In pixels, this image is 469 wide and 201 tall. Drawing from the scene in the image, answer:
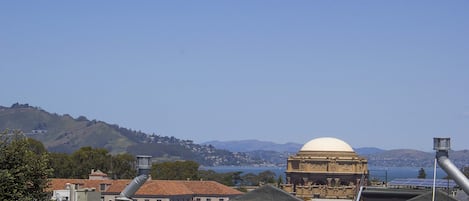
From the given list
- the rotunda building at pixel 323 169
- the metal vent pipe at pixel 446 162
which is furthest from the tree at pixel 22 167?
the rotunda building at pixel 323 169

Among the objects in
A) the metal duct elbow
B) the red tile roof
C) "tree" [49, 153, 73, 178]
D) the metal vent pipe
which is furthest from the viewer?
"tree" [49, 153, 73, 178]

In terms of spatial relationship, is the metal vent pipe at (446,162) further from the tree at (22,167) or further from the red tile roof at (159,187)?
the red tile roof at (159,187)

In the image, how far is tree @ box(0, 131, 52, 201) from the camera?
156 feet

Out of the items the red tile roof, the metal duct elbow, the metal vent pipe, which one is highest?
the metal vent pipe

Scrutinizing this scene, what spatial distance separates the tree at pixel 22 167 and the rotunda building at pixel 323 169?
42.0 meters

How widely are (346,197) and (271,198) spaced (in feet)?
90.3

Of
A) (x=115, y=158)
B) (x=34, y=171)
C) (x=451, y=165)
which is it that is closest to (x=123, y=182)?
(x=115, y=158)

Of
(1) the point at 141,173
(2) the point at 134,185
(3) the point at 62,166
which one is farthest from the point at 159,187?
(1) the point at 141,173

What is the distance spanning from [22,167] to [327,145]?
1909 inches

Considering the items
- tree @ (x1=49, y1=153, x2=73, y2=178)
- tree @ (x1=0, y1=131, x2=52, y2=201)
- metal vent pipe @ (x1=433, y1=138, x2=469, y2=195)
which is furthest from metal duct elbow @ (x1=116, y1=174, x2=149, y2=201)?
tree @ (x1=49, y1=153, x2=73, y2=178)

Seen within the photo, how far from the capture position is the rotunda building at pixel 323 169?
3531 inches

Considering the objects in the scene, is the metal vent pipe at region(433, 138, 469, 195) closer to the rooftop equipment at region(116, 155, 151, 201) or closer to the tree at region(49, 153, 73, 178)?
the rooftop equipment at region(116, 155, 151, 201)

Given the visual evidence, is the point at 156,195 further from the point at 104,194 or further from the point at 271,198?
the point at 271,198

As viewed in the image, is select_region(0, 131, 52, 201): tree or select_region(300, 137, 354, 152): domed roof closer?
select_region(0, 131, 52, 201): tree
